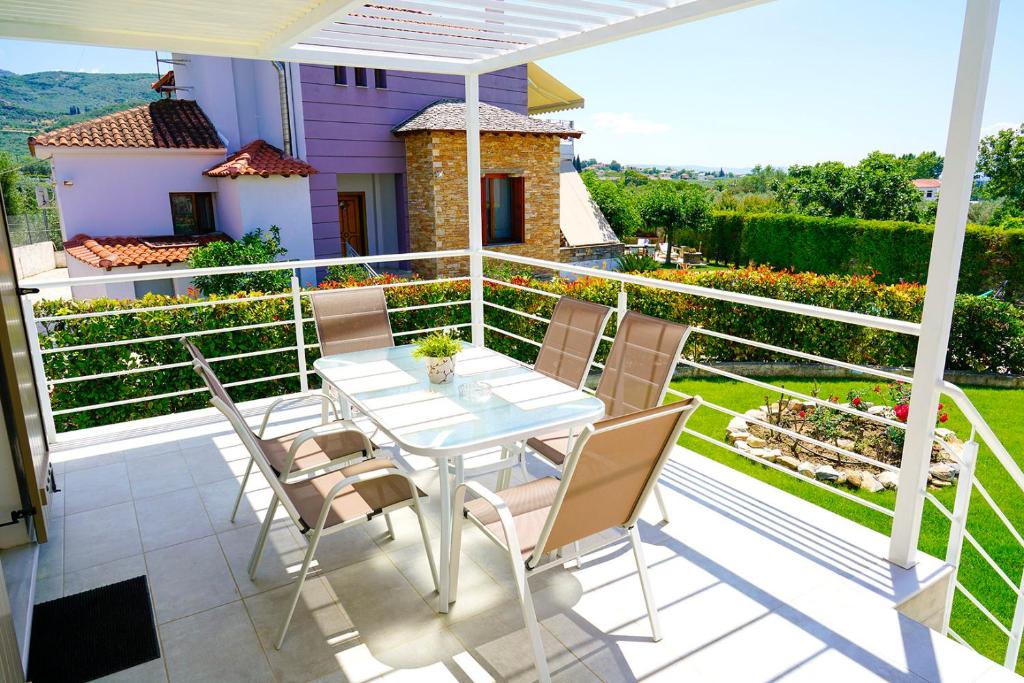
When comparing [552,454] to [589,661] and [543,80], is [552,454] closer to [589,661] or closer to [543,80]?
[589,661]

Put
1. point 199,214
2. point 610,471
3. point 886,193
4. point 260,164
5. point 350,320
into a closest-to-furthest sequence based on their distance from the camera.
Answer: point 610,471 → point 350,320 → point 260,164 → point 199,214 → point 886,193

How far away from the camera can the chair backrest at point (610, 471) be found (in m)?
2.14

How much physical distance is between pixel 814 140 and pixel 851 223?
38015mm

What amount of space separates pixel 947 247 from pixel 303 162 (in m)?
12.6

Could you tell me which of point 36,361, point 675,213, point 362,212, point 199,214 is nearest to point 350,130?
point 362,212

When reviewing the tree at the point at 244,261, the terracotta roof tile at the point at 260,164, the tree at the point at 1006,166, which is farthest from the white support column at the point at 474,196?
the tree at the point at 1006,166

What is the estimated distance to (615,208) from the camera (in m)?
23.7

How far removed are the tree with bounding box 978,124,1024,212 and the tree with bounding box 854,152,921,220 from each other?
2637 mm

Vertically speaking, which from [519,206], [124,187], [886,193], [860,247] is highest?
[124,187]

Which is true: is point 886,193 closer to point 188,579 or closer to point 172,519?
point 172,519

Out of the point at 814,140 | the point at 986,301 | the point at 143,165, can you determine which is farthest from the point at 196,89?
the point at 814,140

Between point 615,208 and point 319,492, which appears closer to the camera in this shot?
point 319,492

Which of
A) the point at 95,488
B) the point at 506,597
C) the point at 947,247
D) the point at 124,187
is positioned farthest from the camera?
the point at 124,187

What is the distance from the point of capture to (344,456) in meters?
3.30
